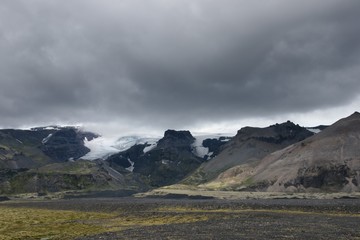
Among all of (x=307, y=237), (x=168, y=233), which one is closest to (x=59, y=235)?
(x=168, y=233)

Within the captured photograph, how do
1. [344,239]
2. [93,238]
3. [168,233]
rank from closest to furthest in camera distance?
1. [344,239]
2. [93,238]
3. [168,233]

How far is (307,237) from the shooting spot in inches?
2133

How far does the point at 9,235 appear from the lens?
6378 centimetres

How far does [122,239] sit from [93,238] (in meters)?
4.56

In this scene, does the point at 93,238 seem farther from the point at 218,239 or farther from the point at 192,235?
the point at 218,239

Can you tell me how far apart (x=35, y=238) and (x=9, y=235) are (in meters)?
7.25

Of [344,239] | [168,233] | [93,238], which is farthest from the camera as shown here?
[168,233]

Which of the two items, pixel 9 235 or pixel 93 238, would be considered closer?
pixel 93 238

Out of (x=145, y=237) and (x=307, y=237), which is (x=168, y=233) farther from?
(x=307, y=237)

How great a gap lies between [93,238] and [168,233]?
1183cm

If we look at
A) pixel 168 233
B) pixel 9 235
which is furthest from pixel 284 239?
pixel 9 235

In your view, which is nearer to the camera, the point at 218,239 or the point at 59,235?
the point at 218,239

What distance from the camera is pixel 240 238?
53.4m

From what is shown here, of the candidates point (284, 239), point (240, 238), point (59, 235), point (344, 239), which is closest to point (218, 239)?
point (240, 238)
